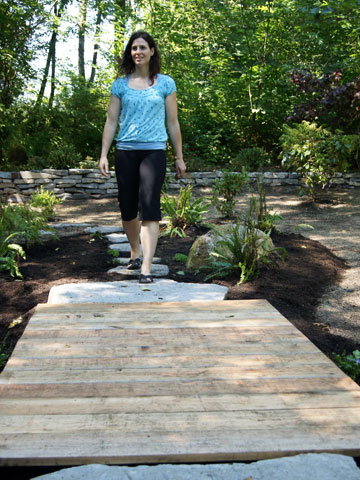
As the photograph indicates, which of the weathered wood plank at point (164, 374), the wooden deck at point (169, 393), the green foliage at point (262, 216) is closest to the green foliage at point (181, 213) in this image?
the green foliage at point (262, 216)

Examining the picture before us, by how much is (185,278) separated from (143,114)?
125 centimetres

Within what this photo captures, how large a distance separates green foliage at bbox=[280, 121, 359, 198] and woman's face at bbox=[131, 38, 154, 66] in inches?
179

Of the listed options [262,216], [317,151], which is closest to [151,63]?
[262,216]

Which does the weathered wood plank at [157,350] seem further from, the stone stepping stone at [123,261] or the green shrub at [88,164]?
the green shrub at [88,164]

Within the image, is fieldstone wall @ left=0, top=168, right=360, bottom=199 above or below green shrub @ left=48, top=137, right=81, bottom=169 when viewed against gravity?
below

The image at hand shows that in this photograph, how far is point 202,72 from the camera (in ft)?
36.8

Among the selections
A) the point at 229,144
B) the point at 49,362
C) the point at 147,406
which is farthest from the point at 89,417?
the point at 229,144

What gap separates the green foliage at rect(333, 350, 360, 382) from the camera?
7.65ft

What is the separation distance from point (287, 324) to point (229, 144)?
8.98 metres

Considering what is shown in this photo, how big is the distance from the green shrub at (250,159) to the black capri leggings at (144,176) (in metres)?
6.88

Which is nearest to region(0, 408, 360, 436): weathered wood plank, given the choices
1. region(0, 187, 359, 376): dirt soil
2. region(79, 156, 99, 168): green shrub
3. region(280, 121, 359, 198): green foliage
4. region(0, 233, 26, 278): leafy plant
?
region(0, 187, 359, 376): dirt soil

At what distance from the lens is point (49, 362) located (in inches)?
80.7

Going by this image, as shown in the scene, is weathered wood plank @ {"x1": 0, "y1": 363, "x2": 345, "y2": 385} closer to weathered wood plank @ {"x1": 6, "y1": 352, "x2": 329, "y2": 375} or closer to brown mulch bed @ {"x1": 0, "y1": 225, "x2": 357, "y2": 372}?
weathered wood plank @ {"x1": 6, "y1": 352, "x2": 329, "y2": 375}

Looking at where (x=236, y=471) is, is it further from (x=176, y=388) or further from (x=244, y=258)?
(x=244, y=258)
